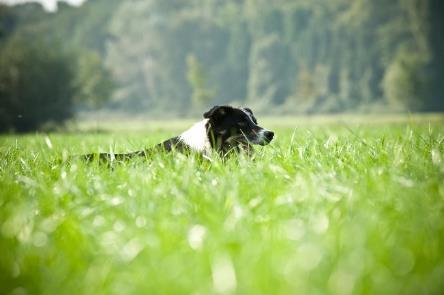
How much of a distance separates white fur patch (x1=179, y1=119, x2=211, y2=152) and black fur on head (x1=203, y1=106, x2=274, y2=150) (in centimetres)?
11

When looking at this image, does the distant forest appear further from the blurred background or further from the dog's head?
the dog's head

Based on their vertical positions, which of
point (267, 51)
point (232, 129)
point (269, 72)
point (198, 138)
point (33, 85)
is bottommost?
point (269, 72)

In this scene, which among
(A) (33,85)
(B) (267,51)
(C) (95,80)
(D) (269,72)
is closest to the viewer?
(A) (33,85)

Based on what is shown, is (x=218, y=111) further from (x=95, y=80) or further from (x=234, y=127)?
(x=95, y=80)

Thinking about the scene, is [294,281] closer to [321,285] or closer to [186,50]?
[321,285]

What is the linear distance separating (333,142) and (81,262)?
13.1 ft

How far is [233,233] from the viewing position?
7.93 ft

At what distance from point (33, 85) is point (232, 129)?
31.9 metres

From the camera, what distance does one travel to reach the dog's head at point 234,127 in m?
6.11

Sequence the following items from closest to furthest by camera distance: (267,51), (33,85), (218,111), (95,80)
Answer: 1. (218,111)
2. (33,85)
3. (95,80)
4. (267,51)

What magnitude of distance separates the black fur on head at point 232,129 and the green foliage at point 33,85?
28.5m

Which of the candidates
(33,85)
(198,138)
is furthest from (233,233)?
(33,85)

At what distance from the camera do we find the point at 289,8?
13225cm

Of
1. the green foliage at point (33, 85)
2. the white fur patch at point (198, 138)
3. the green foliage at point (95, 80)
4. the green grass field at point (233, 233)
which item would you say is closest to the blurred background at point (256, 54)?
the green foliage at point (95, 80)
